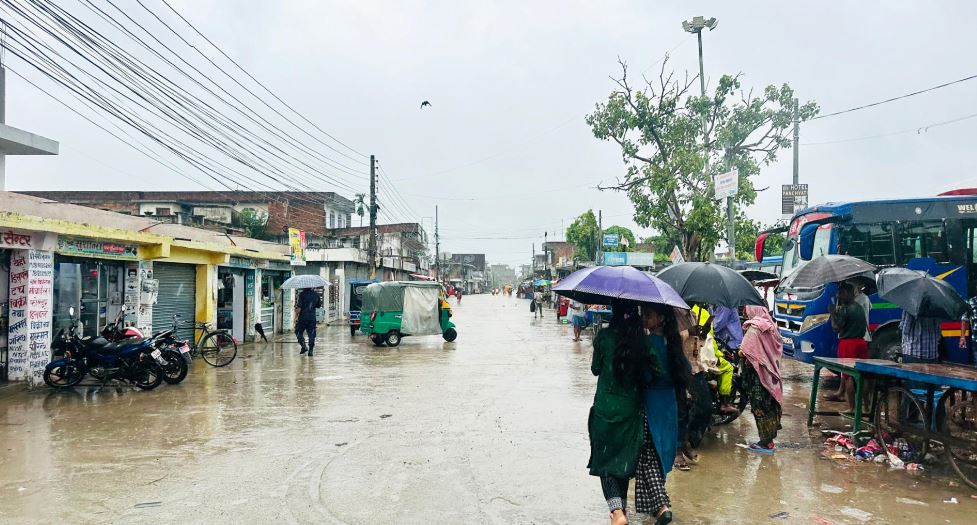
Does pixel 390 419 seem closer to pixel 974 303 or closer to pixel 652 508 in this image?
pixel 652 508

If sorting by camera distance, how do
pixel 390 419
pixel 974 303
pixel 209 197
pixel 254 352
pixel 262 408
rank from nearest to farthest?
pixel 974 303 < pixel 390 419 < pixel 262 408 < pixel 254 352 < pixel 209 197

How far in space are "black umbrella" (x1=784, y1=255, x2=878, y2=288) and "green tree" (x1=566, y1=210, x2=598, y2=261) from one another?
5264cm

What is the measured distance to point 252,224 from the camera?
125 feet

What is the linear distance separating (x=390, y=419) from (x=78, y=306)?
8.31 m

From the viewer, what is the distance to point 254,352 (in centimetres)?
1753

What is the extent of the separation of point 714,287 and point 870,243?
532cm

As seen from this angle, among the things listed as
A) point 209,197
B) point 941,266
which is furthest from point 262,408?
point 209,197

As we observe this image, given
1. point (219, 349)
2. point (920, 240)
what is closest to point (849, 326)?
point (920, 240)

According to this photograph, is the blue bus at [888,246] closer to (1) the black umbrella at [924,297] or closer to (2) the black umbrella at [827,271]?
(2) the black umbrella at [827,271]

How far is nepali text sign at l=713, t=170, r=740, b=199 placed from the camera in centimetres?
1705

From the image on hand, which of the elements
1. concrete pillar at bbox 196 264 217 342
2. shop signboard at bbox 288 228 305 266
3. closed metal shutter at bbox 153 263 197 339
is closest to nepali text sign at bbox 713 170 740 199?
concrete pillar at bbox 196 264 217 342

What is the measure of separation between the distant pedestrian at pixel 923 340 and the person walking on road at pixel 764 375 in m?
1.63

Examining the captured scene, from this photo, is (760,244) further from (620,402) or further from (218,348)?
(218,348)

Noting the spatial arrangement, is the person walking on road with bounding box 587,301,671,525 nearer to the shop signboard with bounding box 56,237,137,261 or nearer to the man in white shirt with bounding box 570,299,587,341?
the shop signboard with bounding box 56,237,137,261
